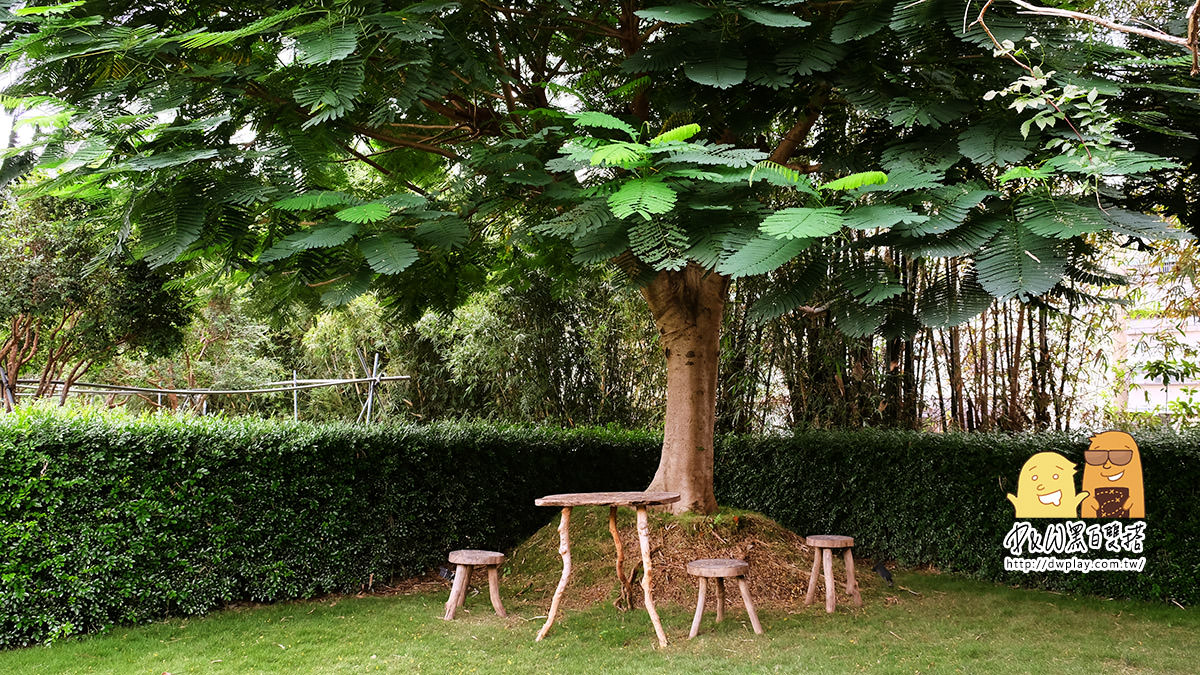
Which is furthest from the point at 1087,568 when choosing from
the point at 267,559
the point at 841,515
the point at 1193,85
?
the point at 267,559

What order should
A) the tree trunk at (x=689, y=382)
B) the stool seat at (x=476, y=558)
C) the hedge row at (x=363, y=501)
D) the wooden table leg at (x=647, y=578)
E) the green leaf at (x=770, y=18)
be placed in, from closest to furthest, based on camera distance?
1. the green leaf at (x=770, y=18)
2. the wooden table leg at (x=647, y=578)
3. the hedge row at (x=363, y=501)
4. the stool seat at (x=476, y=558)
5. the tree trunk at (x=689, y=382)

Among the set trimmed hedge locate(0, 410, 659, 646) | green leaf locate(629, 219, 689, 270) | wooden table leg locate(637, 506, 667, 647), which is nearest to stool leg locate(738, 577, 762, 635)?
wooden table leg locate(637, 506, 667, 647)

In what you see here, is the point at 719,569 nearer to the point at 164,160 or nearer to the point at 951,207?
the point at 951,207

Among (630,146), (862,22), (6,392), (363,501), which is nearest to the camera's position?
(630,146)

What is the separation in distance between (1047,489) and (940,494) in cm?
70

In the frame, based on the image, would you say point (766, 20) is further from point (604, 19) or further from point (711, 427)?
point (711, 427)

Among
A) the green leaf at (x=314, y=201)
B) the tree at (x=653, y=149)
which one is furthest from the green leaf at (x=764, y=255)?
the green leaf at (x=314, y=201)

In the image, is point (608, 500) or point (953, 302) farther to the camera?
point (608, 500)

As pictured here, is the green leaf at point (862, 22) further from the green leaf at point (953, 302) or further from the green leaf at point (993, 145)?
the green leaf at point (953, 302)

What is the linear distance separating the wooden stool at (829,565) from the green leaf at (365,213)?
3.17m

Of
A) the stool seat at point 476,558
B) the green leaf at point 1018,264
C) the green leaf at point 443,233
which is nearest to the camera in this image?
the green leaf at point 1018,264

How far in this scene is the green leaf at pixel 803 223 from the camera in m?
2.22

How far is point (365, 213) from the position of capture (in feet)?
9.11

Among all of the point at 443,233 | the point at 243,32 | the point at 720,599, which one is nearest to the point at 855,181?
the point at 443,233
